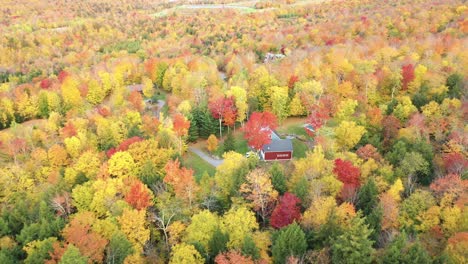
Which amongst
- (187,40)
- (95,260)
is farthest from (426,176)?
(187,40)

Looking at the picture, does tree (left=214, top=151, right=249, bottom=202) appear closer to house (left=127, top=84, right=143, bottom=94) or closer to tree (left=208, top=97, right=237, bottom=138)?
tree (left=208, top=97, right=237, bottom=138)

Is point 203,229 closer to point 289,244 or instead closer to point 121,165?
point 289,244

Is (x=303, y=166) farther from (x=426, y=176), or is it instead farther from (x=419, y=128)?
(x=419, y=128)

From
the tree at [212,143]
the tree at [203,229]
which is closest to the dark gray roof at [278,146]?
the tree at [212,143]

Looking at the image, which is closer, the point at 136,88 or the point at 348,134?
the point at 348,134

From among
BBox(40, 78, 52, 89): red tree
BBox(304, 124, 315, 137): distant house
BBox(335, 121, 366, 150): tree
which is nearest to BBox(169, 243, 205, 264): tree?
BBox(335, 121, 366, 150): tree

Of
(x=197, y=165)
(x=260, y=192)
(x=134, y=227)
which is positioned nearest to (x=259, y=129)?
(x=197, y=165)

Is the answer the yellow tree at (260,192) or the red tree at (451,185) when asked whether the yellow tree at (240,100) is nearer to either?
the yellow tree at (260,192)
